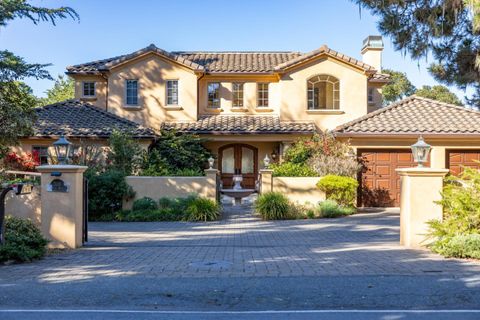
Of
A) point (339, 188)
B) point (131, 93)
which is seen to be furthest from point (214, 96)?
point (339, 188)

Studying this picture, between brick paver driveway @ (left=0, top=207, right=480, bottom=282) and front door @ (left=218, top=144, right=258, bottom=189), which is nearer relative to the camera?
brick paver driveway @ (left=0, top=207, right=480, bottom=282)

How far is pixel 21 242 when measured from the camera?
10445mm

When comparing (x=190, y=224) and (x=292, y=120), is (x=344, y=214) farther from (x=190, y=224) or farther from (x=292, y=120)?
(x=292, y=120)

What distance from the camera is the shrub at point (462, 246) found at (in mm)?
10062

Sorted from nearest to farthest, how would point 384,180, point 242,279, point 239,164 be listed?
1. point 242,279
2. point 384,180
3. point 239,164

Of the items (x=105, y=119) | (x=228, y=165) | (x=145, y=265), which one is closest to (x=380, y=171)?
(x=228, y=165)

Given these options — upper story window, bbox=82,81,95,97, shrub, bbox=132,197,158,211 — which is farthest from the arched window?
upper story window, bbox=82,81,95,97

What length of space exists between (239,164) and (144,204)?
30.3ft

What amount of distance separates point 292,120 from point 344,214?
795 cm

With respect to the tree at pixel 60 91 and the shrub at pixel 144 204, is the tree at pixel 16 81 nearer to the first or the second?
the shrub at pixel 144 204

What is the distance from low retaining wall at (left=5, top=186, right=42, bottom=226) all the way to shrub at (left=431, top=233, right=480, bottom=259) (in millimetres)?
8845

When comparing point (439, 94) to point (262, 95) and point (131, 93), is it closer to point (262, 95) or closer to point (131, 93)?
point (262, 95)

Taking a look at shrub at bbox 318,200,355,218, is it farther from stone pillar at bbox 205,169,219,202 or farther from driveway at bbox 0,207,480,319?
driveway at bbox 0,207,480,319

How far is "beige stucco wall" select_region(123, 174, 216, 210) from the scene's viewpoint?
65.0 ft
